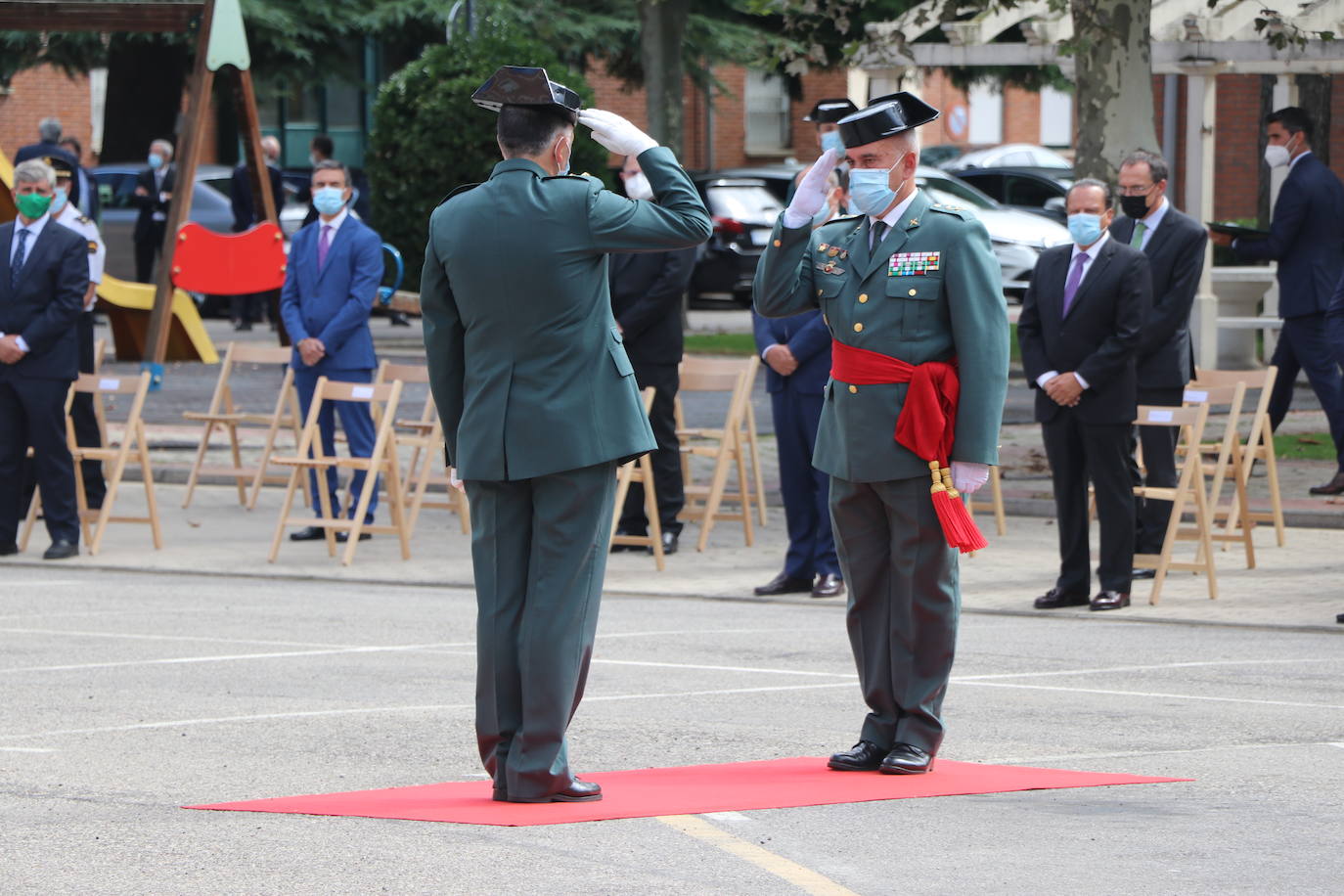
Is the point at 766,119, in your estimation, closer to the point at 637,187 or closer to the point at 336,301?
the point at 336,301

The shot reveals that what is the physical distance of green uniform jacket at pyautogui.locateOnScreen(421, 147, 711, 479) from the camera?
6125mm

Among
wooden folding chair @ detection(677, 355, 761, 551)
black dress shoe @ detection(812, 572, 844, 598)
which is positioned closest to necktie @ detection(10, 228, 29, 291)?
wooden folding chair @ detection(677, 355, 761, 551)

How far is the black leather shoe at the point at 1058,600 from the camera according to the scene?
35.1 feet

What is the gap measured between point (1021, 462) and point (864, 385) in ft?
31.4

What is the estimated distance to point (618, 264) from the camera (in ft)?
40.8

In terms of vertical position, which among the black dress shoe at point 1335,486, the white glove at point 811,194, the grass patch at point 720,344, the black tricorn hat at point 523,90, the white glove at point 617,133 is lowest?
the grass patch at point 720,344

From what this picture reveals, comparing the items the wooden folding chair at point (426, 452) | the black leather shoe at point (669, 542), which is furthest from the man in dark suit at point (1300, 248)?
the wooden folding chair at point (426, 452)

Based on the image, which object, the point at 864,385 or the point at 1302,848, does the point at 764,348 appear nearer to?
the point at 864,385

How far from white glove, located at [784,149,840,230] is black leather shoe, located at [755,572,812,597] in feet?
15.4

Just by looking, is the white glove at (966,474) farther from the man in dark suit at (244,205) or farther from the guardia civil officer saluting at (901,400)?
the man in dark suit at (244,205)

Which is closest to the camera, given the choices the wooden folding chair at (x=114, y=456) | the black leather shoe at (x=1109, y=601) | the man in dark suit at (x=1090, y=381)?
the man in dark suit at (x=1090, y=381)

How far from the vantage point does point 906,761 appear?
6660 mm

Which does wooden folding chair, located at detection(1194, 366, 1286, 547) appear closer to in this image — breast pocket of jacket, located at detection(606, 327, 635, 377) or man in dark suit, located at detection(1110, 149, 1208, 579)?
man in dark suit, located at detection(1110, 149, 1208, 579)

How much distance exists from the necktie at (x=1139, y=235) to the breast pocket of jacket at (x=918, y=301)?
501 cm
